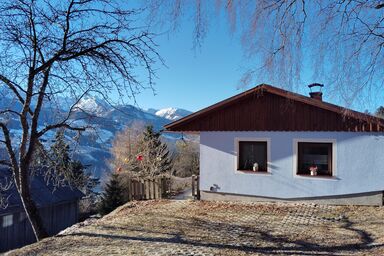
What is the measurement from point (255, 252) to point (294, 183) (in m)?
6.19

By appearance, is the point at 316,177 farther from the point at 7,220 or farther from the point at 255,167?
the point at 7,220

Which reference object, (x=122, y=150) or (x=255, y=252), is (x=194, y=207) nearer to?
(x=255, y=252)

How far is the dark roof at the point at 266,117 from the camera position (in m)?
11.8

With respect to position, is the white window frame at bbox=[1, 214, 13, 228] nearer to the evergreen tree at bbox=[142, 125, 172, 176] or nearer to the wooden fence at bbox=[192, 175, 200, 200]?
the evergreen tree at bbox=[142, 125, 172, 176]

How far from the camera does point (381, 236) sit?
7715mm

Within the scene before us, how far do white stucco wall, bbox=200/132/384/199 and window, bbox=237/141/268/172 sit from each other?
26 centimetres

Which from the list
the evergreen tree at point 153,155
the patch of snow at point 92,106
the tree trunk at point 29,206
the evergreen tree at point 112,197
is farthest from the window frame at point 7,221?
the patch of snow at point 92,106

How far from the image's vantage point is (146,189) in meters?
15.1

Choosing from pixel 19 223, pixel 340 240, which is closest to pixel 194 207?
pixel 340 240

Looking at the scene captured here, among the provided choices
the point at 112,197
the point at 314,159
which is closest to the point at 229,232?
the point at 314,159

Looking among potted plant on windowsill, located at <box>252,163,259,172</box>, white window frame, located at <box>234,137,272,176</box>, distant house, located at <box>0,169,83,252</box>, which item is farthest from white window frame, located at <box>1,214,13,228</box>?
potted plant on windowsill, located at <box>252,163,259,172</box>

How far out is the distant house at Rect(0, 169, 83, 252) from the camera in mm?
19625

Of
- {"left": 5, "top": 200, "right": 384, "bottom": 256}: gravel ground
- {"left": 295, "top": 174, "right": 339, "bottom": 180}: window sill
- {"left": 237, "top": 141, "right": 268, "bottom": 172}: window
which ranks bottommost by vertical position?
{"left": 5, "top": 200, "right": 384, "bottom": 256}: gravel ground

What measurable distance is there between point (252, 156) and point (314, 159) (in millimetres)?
2201
